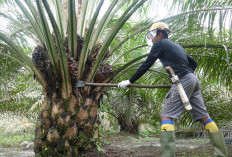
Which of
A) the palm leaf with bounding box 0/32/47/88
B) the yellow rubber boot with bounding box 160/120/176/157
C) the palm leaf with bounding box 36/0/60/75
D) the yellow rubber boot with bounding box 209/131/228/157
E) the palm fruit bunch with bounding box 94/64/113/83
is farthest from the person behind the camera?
the palm fruit bunch with bounding box 94/64/113/83

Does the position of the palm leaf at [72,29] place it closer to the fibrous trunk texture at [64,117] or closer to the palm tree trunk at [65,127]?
the fibrous trunk texture at [64,117]

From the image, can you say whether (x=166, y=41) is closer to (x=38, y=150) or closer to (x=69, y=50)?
(x=69, y=50)

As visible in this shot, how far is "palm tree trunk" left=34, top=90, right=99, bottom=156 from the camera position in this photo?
311 cm

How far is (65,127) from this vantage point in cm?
313

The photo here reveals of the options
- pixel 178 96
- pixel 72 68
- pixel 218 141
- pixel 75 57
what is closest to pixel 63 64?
pixel 72 68

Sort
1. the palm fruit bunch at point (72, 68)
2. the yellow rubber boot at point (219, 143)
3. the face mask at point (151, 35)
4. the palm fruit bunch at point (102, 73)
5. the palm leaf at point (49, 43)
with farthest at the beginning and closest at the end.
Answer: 1. the palm fruit bunch at point (102, 73)
2. the palm fruit bunch at point (72, 68)
3. the face mask at point (151, 35)
4. the palm leaf at point (49, 43)
5. the yellow rubber boot at point (219, 143)

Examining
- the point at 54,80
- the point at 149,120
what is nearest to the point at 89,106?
the point at 54,80

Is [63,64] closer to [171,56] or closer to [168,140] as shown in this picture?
[171,56]

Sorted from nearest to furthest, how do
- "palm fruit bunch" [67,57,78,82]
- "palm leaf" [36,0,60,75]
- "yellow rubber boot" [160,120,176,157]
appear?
1. "yellow rubber boot" [160,120,176,157]
2. "palm leaf" [36,0,60,75]
3. "palm fruit bunch" [67,57,78,82]

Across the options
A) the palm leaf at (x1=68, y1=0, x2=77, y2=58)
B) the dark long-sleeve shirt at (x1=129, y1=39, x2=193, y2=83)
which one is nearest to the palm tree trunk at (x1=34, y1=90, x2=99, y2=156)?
the palm leaf at (x1=68, y1=0, x2=77, y2=58)

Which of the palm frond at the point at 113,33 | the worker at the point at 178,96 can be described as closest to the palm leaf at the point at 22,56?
the palm frond at the point at 113,33

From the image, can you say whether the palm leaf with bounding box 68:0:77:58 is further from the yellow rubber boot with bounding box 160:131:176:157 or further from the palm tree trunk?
the yellow rubber boot with bounding box 160:131:176:157

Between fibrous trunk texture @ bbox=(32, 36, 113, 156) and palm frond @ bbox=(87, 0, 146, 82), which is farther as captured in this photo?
fibrous trunk texture @ bbox=(32, 36, 113, 156)

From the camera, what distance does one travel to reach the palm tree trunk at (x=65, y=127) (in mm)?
3111
